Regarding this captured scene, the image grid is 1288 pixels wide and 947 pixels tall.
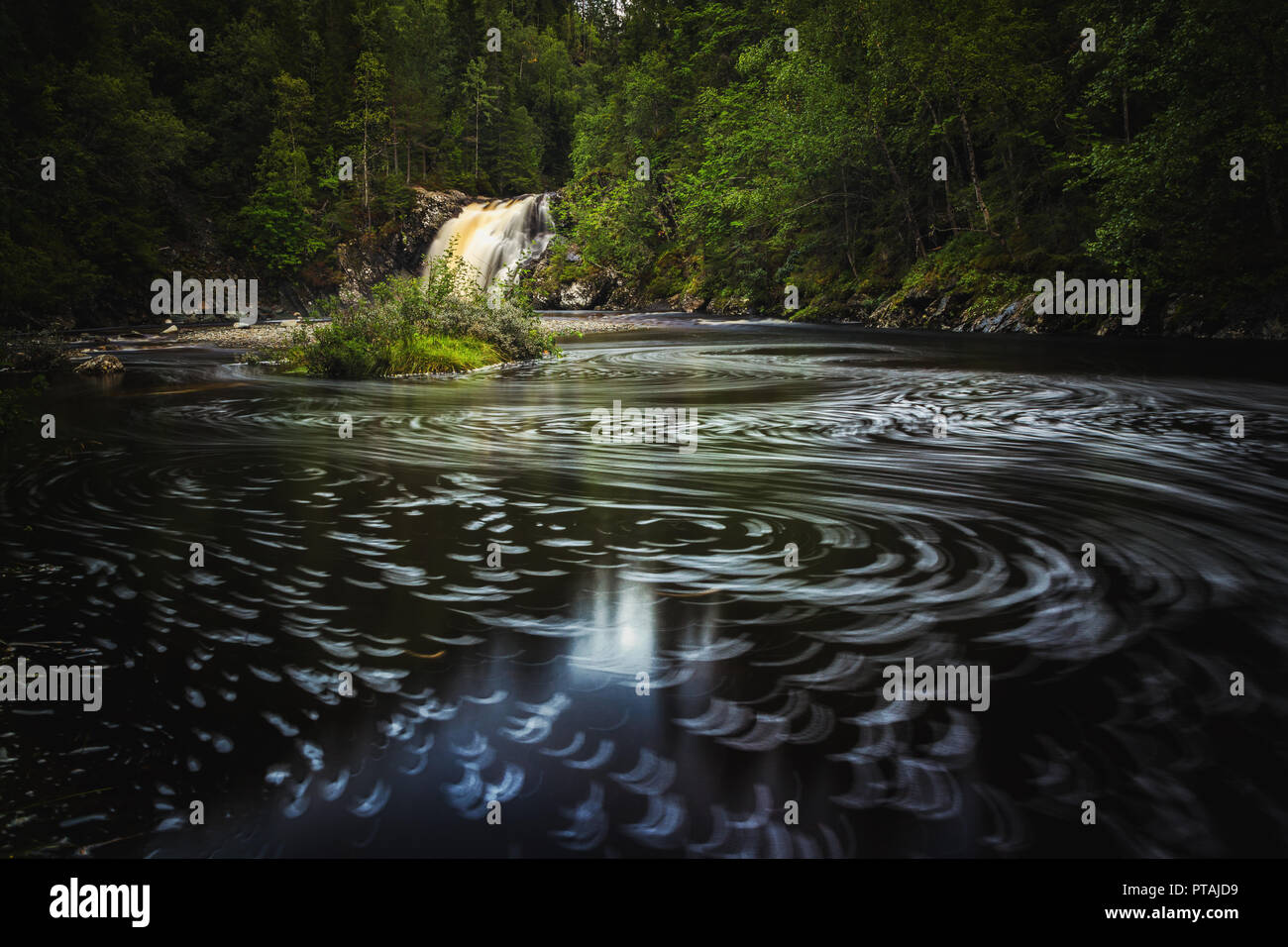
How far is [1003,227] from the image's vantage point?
32.0 metres

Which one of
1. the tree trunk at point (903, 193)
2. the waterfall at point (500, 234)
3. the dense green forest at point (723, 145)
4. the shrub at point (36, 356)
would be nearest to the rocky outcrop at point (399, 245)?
the waterfall at point (500, 234)

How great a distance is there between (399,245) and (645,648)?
64612 mm

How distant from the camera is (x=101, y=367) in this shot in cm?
1986

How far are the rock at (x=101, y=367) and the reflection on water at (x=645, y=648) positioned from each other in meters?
11.9

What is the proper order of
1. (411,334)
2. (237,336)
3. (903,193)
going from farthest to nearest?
1. (903,193)
2. (237,336)
3. (411,334)

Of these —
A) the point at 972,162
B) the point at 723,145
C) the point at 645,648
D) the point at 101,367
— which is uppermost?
the point at 723,145

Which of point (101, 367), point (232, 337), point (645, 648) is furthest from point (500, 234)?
point (645, 648)

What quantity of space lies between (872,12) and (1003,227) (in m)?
10.2

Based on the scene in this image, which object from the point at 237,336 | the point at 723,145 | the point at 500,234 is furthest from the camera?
the point at 500,234

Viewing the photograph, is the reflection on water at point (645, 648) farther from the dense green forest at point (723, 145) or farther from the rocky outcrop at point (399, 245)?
the rocky outcrop at point (399, 245)

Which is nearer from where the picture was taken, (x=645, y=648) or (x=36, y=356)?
(x=645, y=648)

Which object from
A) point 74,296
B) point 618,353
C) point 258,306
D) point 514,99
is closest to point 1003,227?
point 618,353

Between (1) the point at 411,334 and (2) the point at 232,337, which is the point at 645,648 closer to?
(1) the point at 411,334

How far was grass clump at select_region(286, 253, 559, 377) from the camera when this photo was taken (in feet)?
61.1
